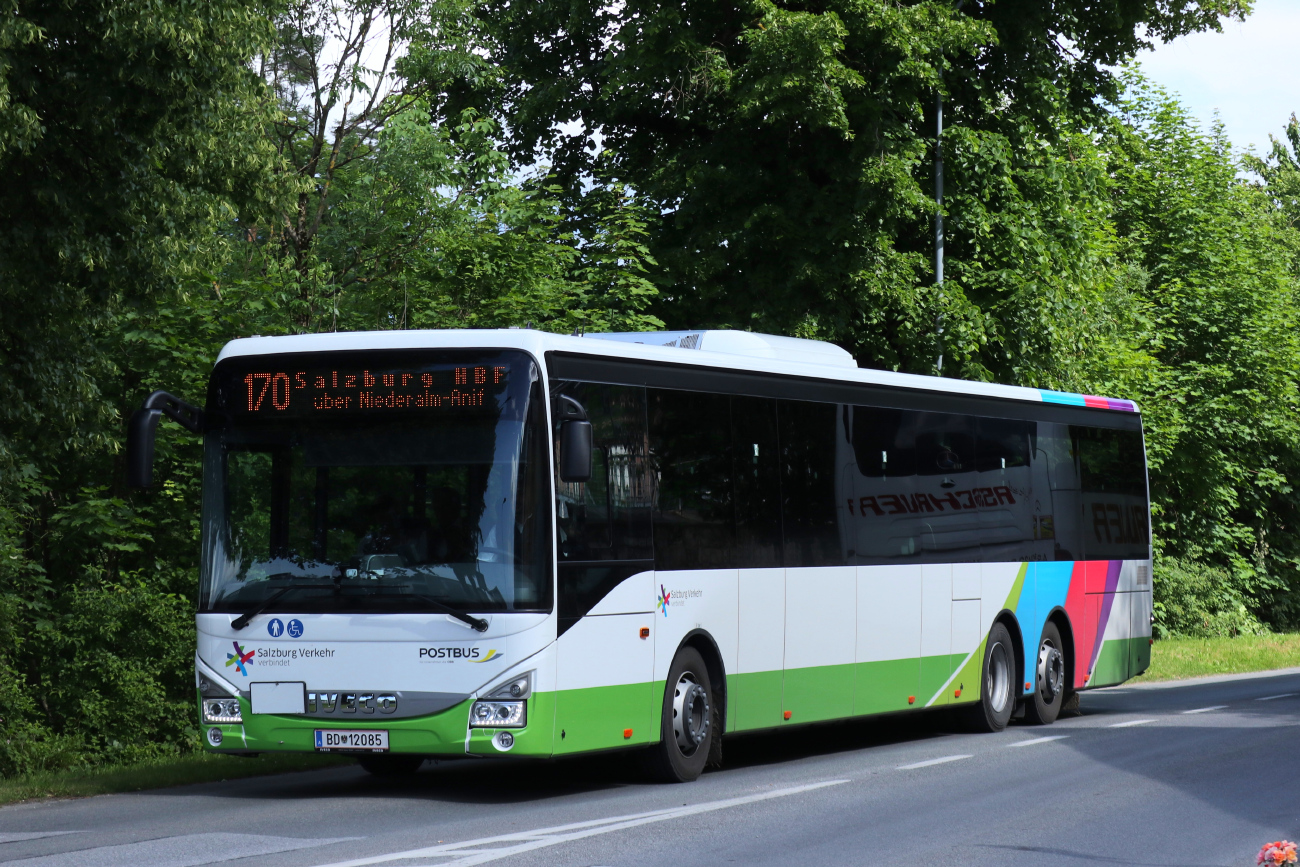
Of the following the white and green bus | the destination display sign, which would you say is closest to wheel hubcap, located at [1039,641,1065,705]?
the white and green bus

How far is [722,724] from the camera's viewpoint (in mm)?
12797

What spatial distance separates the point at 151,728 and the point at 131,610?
4.07 ft

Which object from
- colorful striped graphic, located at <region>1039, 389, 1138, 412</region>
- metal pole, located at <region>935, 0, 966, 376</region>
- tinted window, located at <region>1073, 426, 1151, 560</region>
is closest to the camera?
colorful striped graphic, located at <region>1039, 389, 1138, 412</region>

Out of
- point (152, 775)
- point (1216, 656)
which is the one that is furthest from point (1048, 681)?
point (1216, 656)

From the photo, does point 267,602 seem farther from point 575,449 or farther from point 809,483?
point 809,483

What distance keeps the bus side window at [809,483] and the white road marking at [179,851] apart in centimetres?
557

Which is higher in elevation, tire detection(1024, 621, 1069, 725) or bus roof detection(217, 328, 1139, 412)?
bus roof detection(217, 328, 1139, 412)

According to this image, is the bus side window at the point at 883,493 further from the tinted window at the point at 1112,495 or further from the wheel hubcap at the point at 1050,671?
the tinted window at the point at 1112,495

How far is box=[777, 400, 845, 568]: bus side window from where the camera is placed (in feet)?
45.5

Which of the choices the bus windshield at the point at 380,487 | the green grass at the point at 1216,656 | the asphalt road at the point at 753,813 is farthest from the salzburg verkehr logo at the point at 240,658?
the green grass at the point at 1216,656

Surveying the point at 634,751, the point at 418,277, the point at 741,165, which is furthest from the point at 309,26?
the point at 634,751

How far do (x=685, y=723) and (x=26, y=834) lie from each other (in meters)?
4.62

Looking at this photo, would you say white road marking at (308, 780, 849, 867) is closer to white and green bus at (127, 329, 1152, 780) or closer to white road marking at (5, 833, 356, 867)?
white road marking at (5, 833, 356, 867)

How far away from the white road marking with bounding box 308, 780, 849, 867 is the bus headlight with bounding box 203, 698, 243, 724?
2658 mm
